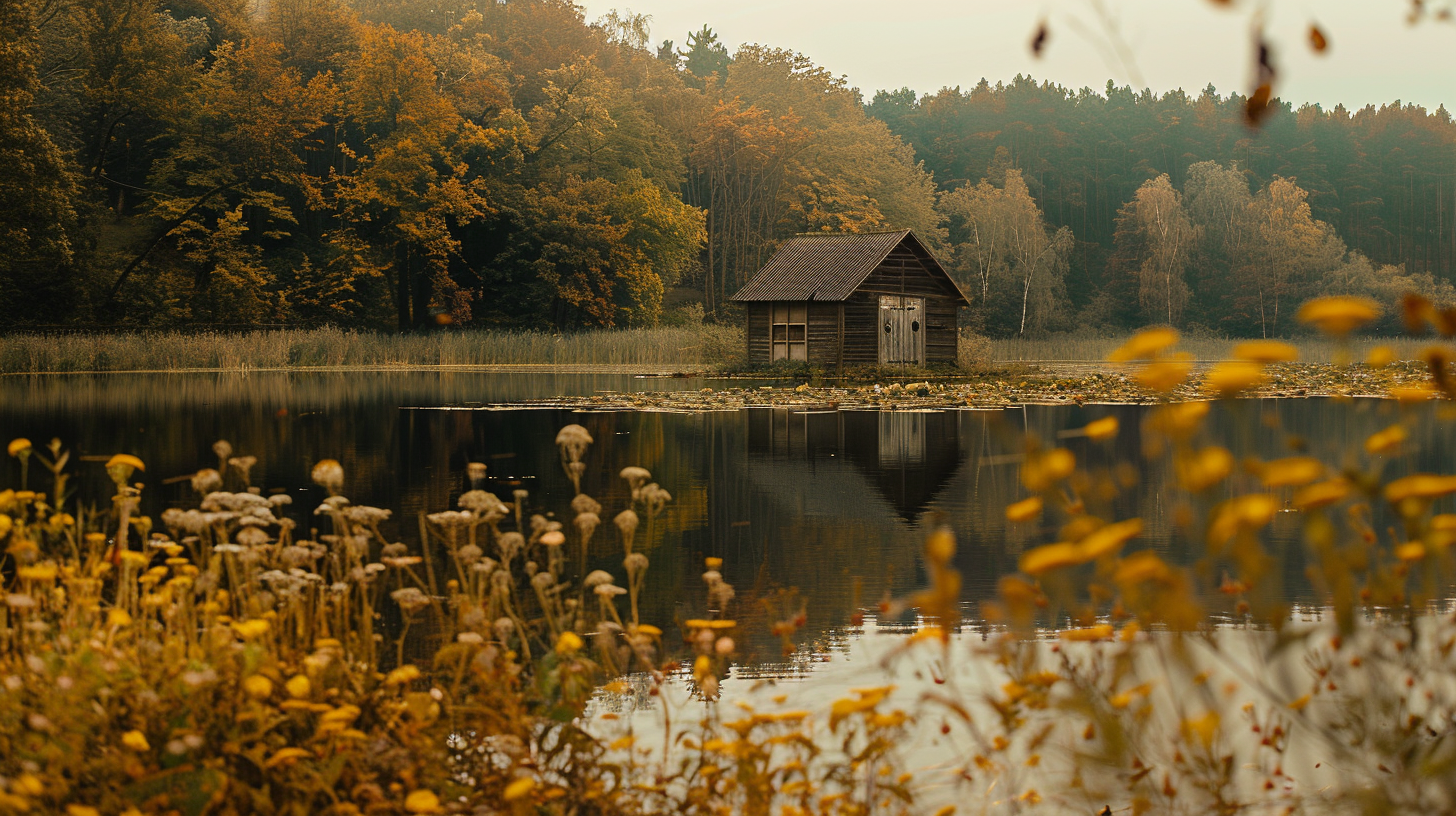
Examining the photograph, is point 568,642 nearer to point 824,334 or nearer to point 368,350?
point 824,334

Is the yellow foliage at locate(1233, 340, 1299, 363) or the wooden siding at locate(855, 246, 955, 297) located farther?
the wooden siding at locate(855, 246, 955, 297)

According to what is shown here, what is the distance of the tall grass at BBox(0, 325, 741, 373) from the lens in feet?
135

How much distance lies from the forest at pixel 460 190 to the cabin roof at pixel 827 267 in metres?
15.4

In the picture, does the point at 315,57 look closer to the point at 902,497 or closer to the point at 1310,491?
the point at 902,497

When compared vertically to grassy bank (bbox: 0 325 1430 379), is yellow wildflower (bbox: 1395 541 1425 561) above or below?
below

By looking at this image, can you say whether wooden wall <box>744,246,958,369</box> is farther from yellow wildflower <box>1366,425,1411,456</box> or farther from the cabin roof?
yellow wildflower <box>1366,425,1411,456</box>

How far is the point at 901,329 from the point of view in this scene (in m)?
43.2

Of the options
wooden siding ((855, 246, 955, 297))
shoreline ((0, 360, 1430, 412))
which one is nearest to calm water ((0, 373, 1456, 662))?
shoreline ((0, 360, 1430, 412))

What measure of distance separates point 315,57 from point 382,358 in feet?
52.8

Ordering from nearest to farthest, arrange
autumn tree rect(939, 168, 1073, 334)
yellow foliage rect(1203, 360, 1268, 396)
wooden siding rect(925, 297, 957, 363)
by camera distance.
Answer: yellow foliage rect(1203, 360, 1268, 396), wooden siding rect(925, 297, 957, 363), autumn tree rect(939, 168, 1073, 334)

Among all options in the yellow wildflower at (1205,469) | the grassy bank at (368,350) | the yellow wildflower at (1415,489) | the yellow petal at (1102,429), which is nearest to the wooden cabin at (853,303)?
the grassy bank at (368,350)

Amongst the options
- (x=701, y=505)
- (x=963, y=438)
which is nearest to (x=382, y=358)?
(x=963, y=438)

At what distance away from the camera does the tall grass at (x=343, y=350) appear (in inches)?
1617

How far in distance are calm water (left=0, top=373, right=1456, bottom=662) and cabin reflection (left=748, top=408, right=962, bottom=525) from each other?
47mm
